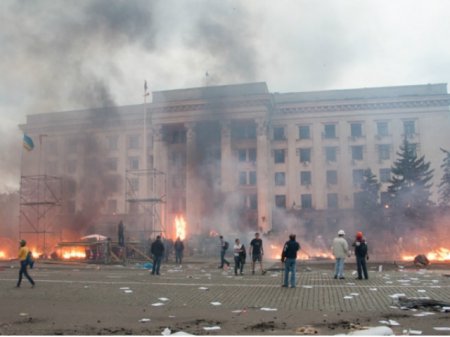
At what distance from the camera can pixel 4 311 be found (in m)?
10.3

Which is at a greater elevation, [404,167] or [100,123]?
[100,123]

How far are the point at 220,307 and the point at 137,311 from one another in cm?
180

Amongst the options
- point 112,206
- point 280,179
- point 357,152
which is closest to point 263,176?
point 280,179

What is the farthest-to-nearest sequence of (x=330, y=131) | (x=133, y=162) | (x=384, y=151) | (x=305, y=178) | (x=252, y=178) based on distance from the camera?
(x=133, y=162)
(x=330, y=131)
(x=305, y=178)
(x=252, y=178)
(x=384, y=151)

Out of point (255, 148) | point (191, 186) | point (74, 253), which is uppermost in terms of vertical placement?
point (255, 148)

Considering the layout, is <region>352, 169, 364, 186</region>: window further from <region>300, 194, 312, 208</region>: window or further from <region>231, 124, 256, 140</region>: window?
<region>231, 124, 256, 140</region>: window

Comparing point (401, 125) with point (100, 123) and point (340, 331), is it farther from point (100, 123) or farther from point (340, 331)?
point (340, 331)

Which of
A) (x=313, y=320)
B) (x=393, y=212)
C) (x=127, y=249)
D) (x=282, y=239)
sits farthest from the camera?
(x=282, y=239)

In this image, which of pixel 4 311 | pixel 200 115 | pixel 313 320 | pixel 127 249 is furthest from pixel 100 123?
pixel 313 320

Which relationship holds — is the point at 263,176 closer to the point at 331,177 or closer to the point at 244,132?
the point at 244,132

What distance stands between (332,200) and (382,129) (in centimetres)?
1030

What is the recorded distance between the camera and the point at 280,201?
188ft

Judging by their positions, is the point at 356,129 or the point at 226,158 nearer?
the point at 226,158

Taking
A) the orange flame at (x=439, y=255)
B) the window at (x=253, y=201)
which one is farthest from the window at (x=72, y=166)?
the orange flame at (x=439, y=255)
